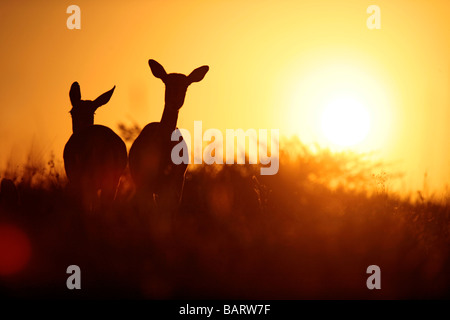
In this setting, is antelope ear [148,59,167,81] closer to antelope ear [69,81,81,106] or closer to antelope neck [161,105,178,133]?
antelope neck [161,105,178,133]

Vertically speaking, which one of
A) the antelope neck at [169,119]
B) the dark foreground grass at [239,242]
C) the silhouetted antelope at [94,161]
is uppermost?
the antelope neck at [169,119]

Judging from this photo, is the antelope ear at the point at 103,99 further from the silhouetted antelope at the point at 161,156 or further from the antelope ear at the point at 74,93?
the silhouetted antelope at the point at 161,156

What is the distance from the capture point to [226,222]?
8.61m

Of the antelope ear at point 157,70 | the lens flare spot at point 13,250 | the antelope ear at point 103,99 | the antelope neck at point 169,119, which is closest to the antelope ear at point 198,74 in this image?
the antelope ear at point 157,70

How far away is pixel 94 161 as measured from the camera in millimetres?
9805

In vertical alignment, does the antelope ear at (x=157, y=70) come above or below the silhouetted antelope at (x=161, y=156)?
above

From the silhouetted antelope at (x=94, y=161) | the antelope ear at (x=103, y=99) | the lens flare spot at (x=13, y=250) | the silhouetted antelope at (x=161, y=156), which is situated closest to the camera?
the lens flare spot at (x=13, y=250)

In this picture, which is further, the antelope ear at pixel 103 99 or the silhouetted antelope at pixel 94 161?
the antelope ear at pixel 103 99

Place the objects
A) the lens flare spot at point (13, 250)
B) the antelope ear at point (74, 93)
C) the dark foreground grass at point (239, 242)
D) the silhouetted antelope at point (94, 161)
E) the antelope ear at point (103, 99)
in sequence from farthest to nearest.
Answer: the antelope ear at point (74, 93) → the antelope ear at point (103, 99) → the silhouetted antelope at point (94, 161) → the lens flare spot at point (13, 250) → the dark foreground grass at point (239, 242)

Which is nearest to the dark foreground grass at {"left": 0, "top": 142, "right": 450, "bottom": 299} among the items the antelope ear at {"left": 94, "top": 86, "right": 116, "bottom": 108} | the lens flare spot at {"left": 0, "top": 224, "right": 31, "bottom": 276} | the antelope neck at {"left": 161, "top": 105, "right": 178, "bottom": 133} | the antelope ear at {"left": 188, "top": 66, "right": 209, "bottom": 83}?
the lens flare spot at {"left": 0, "top": 224, "right": 31, "bottom": 276}

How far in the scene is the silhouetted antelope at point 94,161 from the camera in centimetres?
973

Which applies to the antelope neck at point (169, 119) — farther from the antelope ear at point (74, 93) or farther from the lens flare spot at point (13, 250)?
→ the lens flare spot at point (13, 250)
